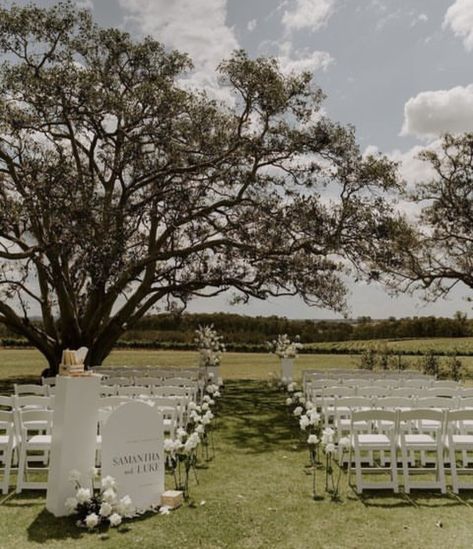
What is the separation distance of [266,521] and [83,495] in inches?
71.0

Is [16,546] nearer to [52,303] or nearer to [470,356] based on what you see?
[52,303]

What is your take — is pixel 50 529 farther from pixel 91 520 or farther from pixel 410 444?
pixel 410 444

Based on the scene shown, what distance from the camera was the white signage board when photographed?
19.0ft

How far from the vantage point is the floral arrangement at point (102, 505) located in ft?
17.7

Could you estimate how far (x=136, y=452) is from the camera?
595 cm

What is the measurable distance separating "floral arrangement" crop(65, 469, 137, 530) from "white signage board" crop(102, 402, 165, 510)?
0.18 meters

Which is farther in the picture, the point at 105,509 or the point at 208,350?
the point at 208,350

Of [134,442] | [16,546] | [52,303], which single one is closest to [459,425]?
[134,442]

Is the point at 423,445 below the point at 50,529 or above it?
above

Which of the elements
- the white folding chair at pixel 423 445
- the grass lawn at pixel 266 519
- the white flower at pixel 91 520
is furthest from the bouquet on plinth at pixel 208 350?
the white flower at pixel 91 520

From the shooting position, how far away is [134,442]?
5953 millimetres

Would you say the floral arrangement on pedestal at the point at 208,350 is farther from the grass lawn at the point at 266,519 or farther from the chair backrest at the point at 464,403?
the chair backrest at the point at 464,403

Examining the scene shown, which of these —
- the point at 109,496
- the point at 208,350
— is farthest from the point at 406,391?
the point at 208,350

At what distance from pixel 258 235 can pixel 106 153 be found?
17.8ft
